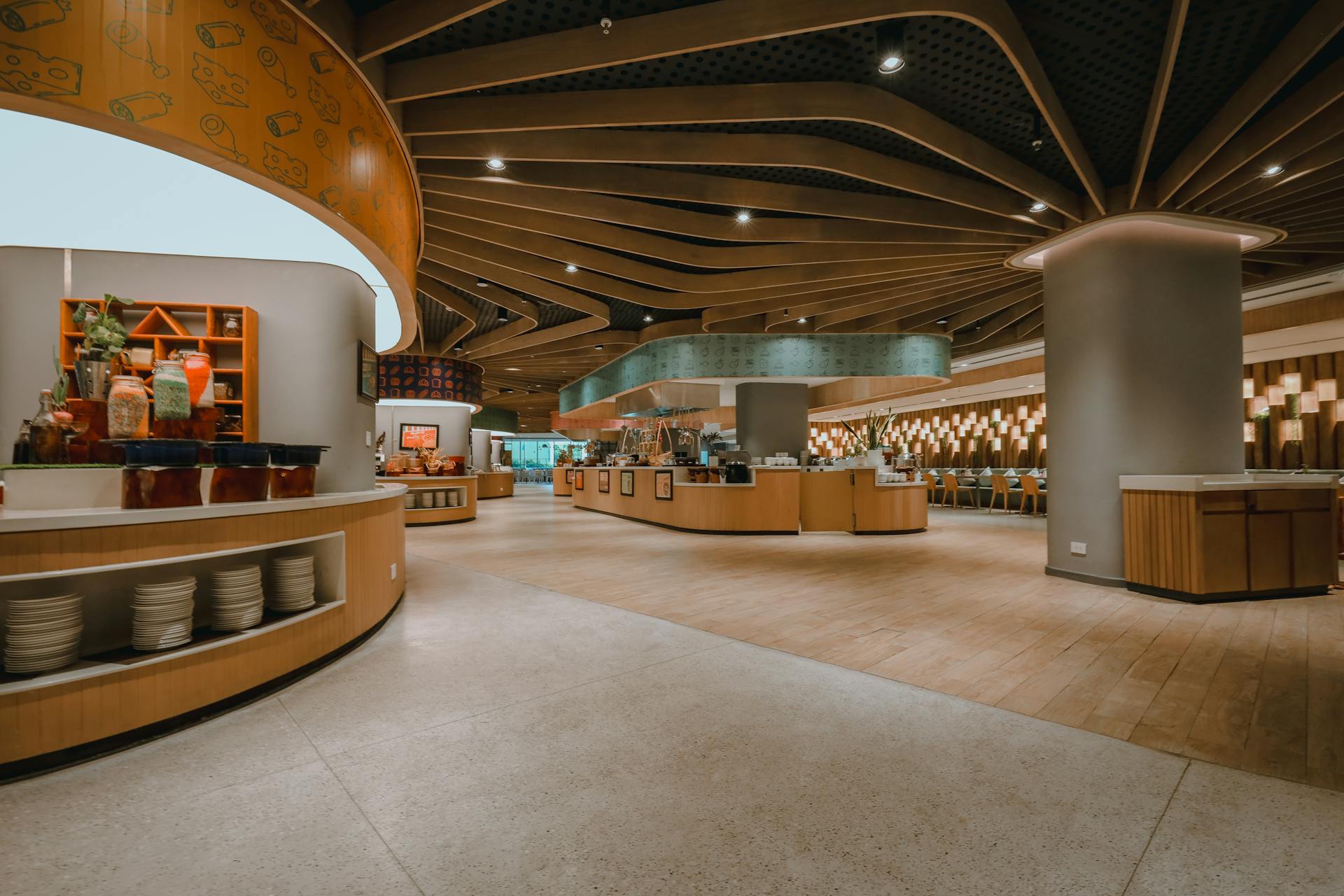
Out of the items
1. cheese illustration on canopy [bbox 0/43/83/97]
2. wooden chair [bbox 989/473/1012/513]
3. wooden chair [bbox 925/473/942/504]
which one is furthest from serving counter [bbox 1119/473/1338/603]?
wooden chair [bbox 925/473/942/504]

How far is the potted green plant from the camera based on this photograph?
2.90 metres

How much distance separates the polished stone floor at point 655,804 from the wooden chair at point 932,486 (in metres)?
14.4

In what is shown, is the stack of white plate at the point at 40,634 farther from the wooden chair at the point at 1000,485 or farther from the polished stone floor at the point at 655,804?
the wooden chair at the point at 1000,485

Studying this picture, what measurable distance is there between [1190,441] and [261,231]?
8159 mm

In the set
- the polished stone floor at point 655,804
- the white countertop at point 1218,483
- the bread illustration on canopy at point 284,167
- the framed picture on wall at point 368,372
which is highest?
the bread illustration on canopy at point 284,167

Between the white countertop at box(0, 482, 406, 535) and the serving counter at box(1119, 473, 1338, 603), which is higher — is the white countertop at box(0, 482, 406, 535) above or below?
above

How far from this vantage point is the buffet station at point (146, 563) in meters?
2.30

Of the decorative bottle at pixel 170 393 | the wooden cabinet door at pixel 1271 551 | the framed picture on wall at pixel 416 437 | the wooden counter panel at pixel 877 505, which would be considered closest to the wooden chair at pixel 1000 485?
the wooden counter panel at pixel 877 505

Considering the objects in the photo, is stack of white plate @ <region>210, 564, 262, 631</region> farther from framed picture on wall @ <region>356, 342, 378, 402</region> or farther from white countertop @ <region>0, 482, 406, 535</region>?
framed picture on wall @ <region>356, 342, 378, 402</region>

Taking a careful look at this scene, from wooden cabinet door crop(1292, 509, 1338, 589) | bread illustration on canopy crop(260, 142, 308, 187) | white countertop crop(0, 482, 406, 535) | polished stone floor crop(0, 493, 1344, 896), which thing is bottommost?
polished stone floor crop(0, 493, 1344, 896)

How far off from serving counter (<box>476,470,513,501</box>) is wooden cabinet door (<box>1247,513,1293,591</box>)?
17.4 m

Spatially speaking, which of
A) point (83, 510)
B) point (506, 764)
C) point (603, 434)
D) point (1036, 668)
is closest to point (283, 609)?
point (83, 510)

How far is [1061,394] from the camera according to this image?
19.7 feet

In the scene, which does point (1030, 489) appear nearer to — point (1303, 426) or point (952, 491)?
point (952, 491)
